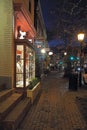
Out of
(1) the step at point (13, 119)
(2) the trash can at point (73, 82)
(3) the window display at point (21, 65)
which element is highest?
(3) the window display at point (21, 65)

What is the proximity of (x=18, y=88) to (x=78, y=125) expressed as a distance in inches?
201

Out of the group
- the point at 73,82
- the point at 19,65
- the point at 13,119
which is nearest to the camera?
the point at 13,119

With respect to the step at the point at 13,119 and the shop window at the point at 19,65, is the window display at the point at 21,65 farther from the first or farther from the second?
the step at the point at 13,119

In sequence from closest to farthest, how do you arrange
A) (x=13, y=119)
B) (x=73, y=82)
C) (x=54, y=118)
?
(x=13, y=119) → (x=54, y=118) → (x=73, y=82)

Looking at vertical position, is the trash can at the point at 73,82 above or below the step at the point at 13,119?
above

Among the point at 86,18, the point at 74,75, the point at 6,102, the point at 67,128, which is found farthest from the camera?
the point at 74,75

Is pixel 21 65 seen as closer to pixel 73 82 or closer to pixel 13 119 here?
pixel 13 119

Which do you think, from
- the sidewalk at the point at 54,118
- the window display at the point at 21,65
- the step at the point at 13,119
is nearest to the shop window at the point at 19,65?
the window display at the point at 21,65

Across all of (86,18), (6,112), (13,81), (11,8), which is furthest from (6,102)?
(86,18)

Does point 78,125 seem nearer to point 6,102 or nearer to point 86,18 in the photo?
point 6,102

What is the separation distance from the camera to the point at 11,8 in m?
11.8

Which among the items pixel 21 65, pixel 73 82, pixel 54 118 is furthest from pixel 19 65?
pixel 73 82

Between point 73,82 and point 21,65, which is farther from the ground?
point 21,65

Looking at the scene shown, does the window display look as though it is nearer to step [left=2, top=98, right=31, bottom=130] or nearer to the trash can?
step [left=2, top=98, right=31, bottom=130]
